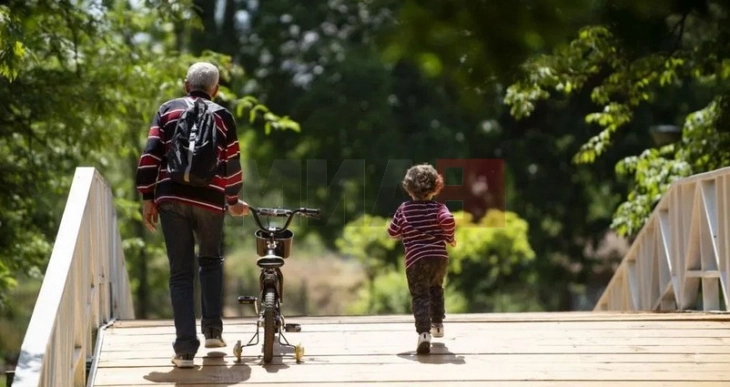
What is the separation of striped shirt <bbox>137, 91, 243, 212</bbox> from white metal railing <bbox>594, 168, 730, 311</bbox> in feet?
12.8

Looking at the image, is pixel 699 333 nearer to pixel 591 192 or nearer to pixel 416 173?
pixel 416 173

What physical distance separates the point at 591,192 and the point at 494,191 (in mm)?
6304

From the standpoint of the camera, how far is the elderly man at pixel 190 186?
733cm

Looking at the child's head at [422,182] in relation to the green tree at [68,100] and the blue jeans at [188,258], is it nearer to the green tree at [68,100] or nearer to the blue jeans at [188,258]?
the blue jeans at [188,258]

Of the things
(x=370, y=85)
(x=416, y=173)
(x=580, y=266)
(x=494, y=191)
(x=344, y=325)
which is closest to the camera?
(x=416, y=173)

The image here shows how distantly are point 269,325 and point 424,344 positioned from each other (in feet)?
3.08

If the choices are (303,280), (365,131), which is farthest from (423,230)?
(303,280)

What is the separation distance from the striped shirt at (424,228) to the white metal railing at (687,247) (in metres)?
2.42

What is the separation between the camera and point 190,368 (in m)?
7.45

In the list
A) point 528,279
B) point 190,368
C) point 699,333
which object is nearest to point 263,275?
point 190,368

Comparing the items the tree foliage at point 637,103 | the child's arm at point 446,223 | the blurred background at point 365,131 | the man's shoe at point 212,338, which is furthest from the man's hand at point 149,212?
the tree foliage at point 637,103

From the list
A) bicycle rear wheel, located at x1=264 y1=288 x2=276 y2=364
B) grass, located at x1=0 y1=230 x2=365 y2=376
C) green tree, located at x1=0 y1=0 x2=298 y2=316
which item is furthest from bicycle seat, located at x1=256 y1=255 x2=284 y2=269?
grass, located at x1=0 y1=230 x2=365 y2=376

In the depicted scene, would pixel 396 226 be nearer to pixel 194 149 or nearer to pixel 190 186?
pixel 190 186

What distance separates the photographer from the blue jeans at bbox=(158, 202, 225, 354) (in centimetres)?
740
